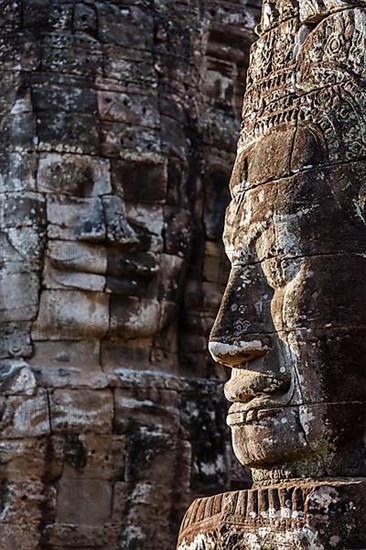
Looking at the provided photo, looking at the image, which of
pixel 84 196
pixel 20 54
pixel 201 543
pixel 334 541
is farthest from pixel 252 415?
pixel 20 54

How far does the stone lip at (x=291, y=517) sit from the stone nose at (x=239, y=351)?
2.05ft

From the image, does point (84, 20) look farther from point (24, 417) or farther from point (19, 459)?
point (19, 459)

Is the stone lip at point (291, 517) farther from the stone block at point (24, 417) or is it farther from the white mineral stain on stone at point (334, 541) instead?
the stone block at point (24, 417)

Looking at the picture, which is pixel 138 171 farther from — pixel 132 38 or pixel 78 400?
pixel 78 400

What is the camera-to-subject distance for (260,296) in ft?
25.6

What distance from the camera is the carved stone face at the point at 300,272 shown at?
290 inches

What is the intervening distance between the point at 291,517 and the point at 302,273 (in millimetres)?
1137

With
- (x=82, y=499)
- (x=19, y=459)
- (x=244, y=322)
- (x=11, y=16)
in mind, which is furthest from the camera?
(x=11, y=16)

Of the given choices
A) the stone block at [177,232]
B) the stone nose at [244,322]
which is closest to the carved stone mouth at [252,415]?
the stone nose at [244,322]

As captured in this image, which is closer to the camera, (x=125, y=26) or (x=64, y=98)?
(x=64, y=98)

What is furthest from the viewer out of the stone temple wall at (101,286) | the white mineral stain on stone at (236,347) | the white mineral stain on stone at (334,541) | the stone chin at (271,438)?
the stone temple wall at (101,286)

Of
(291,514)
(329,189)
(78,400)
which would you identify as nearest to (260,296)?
(329,189)

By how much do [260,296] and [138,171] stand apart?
5.41 meters

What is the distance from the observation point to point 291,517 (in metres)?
7.15
